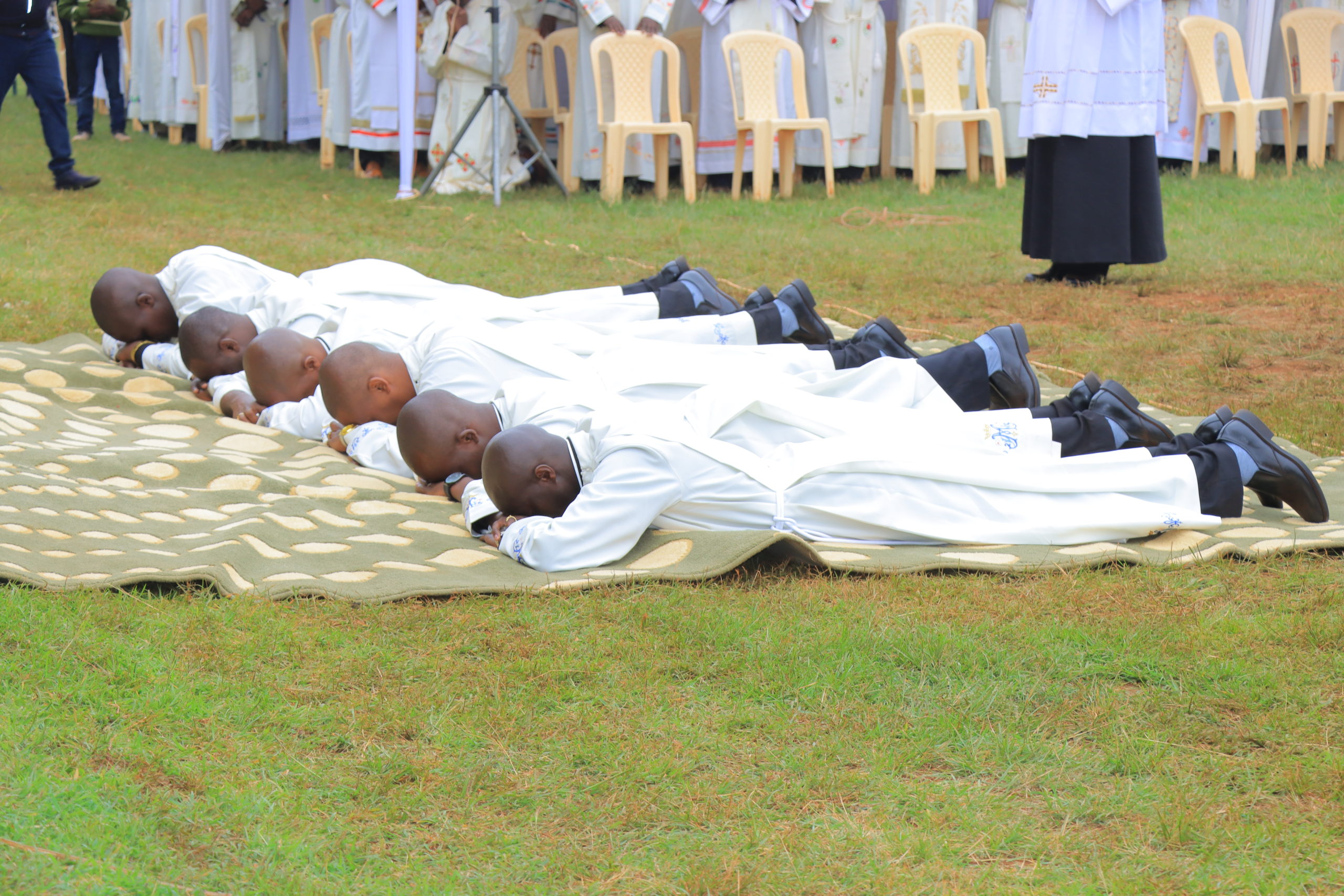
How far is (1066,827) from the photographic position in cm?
155

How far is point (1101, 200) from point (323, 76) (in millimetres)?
7184

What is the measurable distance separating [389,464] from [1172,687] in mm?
1985

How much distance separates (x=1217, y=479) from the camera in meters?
2.64

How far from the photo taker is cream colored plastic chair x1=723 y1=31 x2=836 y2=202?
8.35 m

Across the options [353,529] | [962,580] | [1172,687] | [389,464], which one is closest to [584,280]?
[389,464]

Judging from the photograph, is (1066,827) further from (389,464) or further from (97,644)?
(389,464)

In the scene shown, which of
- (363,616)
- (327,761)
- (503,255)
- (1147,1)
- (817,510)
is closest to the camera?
(327,761)

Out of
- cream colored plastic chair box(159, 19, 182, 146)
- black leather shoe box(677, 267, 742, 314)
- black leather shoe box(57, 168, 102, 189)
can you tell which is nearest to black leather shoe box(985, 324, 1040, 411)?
black leather shoe box(677, 267, 742, 314)

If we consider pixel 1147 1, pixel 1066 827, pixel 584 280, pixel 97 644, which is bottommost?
pixel 1066 827

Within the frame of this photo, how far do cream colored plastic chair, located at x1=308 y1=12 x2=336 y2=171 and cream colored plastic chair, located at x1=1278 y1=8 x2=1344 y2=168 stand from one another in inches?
279

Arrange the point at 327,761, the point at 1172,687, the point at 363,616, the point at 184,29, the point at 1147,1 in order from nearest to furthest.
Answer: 1. the point at 327,761
2. the point at 1172,687
3. the point at 363,616
4. the point at 1147,1
5. the point at 184,29

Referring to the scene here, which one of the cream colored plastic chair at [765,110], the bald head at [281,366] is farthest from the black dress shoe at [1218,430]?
the cream colored plastic chair at [765,110]

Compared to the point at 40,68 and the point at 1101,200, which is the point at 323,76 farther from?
the point at 1101,200

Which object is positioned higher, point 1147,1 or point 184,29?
point 184,29
